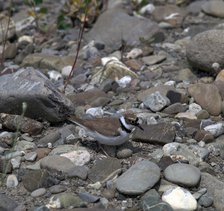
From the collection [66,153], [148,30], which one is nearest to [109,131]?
[66,153]

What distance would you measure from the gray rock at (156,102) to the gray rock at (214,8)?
125 inches

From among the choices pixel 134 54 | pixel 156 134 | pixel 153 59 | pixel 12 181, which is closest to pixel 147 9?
pixel 134 54

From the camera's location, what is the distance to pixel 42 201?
4.77m

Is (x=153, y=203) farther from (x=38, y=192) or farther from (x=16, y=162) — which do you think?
(x=16, y=162)

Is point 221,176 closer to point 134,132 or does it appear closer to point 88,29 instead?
point 134,132

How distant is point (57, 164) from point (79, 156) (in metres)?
0.25

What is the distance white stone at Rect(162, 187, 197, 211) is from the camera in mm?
4617

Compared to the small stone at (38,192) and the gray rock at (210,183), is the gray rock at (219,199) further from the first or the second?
the small stone at (38,192)

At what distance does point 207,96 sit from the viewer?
6480 millimetres

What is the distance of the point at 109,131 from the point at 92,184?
1.88 ft

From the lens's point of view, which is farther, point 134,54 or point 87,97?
point 134,54

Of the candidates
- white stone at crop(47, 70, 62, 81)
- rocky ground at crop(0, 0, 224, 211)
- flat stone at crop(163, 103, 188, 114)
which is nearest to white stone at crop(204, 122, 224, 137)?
rocky ground at crop(0, 0, 224, 211)

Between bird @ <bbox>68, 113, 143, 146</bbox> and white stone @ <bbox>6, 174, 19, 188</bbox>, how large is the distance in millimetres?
811

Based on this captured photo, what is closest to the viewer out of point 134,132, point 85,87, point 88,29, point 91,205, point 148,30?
point 91,205
